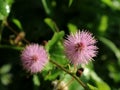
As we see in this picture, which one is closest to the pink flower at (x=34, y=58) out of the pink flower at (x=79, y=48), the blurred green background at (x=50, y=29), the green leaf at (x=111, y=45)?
the pink flower at (x=79, y=48)

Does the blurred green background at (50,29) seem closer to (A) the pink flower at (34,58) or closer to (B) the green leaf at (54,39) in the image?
(B) the green leaf at (54,39)

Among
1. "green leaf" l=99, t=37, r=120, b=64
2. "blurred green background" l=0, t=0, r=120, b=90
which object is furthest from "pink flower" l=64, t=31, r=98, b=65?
"green leaf" l=99, t=37, r=120, b=64

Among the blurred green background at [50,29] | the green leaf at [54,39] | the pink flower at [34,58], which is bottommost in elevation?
the pink flower at [34,58]

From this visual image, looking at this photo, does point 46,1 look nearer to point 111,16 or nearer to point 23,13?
point 23,13

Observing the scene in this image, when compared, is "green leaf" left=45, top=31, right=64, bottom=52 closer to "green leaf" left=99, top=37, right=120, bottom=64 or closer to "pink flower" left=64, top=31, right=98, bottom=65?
"pink flower" left=64, top=31, right=98, bottom=65

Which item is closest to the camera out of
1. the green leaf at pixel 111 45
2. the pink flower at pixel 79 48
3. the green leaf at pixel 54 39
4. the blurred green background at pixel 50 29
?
the pink flower at pixel 79 48

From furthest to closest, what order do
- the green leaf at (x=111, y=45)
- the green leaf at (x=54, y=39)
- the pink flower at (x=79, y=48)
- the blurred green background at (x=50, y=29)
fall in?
the green leaf at (x=111, y=45) → the blurred green background at (x=50, y=29) → the green leaf at (x=54, y=39) → the pink flower at (x=79, y=48)

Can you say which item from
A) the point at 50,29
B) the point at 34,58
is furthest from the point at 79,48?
the point at 50,29
